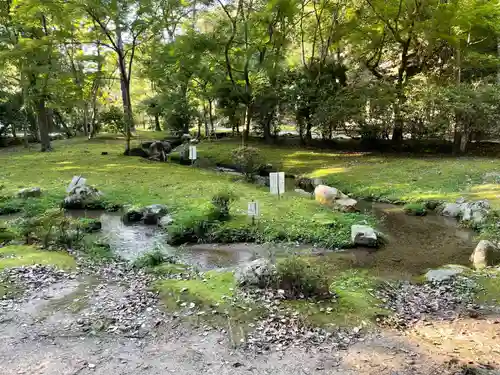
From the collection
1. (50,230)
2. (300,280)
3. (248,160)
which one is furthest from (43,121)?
(300,280)

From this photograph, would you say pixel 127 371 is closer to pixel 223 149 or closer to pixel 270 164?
pixel 270 164

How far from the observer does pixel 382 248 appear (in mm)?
8906

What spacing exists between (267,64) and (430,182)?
1212 cm

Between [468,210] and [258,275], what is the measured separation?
719 cm

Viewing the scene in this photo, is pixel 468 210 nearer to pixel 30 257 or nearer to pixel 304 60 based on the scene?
pixel 30 257

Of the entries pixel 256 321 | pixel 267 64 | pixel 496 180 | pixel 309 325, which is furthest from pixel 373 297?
pixel 267 64

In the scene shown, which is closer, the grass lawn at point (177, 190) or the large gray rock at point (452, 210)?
the grass lawn at point (177, 190)

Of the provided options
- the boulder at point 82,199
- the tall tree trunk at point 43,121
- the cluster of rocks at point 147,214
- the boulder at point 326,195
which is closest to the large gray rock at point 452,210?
the boulder at point 326,195

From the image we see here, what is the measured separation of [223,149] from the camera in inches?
952

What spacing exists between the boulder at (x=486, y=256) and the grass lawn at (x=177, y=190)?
8.58 feet

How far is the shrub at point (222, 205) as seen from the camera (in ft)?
33.9

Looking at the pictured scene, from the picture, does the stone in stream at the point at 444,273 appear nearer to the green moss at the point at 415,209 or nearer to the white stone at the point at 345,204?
the white stone at the point at 345,204

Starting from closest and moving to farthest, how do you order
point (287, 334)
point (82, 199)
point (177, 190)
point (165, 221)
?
point (287, 334) → point (165, 221) → point (82, 199) → point (177, 190)

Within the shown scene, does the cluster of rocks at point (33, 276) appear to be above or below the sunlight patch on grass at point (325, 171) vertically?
below
